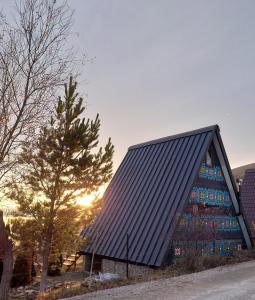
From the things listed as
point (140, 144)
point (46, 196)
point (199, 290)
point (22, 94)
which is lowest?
point (199, 290)

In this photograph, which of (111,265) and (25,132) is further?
(111,265)

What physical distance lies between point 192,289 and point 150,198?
8.37m

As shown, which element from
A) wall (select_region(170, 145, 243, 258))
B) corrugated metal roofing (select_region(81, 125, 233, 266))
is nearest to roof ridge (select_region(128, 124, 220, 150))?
corrugated metal roofing (select_region(81, 125, 233, 266))

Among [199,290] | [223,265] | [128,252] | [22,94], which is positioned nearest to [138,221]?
[128,252]

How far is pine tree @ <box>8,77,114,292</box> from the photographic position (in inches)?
505

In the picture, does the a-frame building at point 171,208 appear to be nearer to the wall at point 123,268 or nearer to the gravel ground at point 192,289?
the wall at point 123,268

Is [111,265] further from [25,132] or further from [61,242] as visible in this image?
[25,132]

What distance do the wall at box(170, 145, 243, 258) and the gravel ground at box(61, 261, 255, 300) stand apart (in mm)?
3566

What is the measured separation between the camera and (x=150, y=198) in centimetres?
1686

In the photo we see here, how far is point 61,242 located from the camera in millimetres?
13281

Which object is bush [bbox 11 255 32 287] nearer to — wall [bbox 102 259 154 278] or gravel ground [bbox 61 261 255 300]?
wall [bbox 102 259 154 278]

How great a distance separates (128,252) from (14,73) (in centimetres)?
942

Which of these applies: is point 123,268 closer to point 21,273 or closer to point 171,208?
point 171,208

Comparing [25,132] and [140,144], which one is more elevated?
[140,144]
